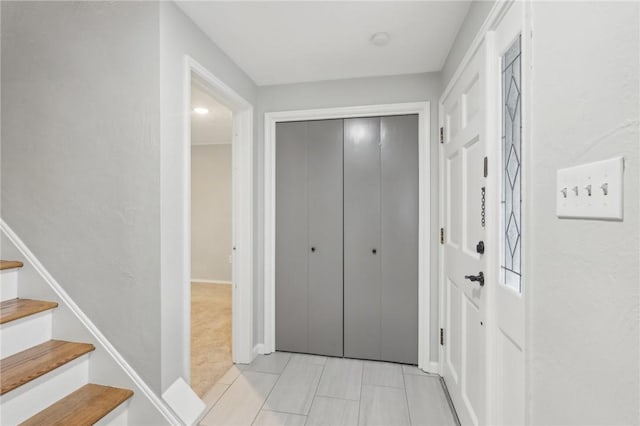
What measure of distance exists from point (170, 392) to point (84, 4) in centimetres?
214

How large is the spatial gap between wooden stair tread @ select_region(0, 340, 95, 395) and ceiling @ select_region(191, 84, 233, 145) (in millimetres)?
2240

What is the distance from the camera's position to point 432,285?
2.44 metres

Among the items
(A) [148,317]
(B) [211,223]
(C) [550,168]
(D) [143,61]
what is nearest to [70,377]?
(A) [148,317]

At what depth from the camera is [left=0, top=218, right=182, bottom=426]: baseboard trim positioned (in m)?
1.57

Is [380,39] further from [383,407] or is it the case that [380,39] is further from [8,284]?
[8,284]

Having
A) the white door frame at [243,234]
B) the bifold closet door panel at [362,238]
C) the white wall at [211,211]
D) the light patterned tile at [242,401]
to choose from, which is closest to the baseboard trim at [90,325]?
the light patterned tile at [242,401]

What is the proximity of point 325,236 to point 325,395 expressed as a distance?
1.19 m

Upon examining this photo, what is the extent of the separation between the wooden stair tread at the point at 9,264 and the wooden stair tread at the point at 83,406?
0.78 m

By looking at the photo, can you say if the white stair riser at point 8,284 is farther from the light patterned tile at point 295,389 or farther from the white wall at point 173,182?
the light patterned tile at point 295,389

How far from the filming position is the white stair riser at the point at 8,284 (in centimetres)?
168

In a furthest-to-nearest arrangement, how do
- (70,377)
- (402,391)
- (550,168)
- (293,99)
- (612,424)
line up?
1. (293,99)
2. (402,391)
3. (70,377)
4. (550,168)
5. (612,424)

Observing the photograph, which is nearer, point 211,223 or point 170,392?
point 170,392

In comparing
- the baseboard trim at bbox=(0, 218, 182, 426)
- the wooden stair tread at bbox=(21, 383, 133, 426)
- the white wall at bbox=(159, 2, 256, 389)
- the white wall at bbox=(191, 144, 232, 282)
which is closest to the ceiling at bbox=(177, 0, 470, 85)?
the white wall at bbox=(159, 2, 256, 389)

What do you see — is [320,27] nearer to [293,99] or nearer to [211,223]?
[293,99]
